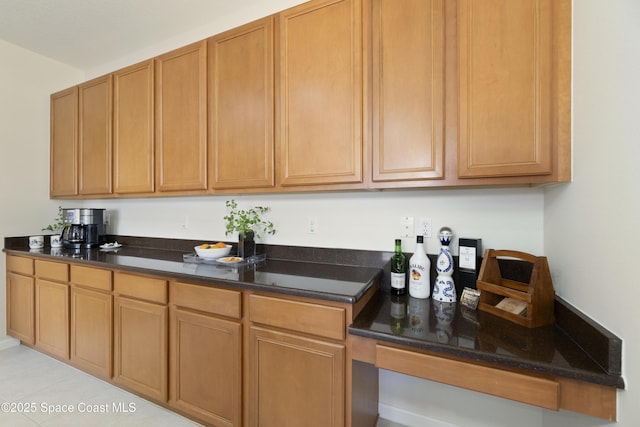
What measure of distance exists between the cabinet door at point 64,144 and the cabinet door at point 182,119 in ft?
3.77

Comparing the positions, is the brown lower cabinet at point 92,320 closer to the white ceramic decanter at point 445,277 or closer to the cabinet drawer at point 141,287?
the cabinet drawer at point 141,287

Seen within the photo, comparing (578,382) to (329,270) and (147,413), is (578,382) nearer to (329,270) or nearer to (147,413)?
(329,270)

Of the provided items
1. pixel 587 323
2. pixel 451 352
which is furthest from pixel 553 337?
pixel 451 352

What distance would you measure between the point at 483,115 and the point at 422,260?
748 mm

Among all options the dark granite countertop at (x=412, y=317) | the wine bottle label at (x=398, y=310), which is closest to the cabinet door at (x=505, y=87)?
the dark granite countertop at (x=412, y=317)

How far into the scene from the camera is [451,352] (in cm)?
102

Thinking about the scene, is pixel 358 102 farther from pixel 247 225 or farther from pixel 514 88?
pixel 247 225

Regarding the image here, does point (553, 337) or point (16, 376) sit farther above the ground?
point (553, 337)

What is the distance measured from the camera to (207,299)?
156 cm

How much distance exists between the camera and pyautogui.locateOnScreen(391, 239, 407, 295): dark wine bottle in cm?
157

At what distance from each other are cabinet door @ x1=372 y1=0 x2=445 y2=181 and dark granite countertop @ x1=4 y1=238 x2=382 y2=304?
0.58m

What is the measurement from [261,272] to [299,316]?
1.49 ft

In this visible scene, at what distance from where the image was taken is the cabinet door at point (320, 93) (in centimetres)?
152

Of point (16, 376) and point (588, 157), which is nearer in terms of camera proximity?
point (588, 157)
